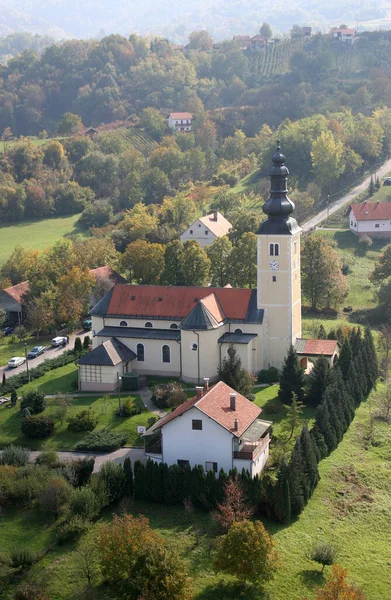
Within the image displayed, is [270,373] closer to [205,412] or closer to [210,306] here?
[210,306]

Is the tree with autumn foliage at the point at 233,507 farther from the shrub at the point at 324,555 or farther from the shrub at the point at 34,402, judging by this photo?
the shrub at the point at 34,402

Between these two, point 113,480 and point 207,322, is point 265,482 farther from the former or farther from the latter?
point 207,322

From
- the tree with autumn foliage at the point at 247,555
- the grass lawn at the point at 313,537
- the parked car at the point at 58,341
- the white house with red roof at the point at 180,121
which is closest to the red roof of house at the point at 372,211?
the parked car at the point at 58,341

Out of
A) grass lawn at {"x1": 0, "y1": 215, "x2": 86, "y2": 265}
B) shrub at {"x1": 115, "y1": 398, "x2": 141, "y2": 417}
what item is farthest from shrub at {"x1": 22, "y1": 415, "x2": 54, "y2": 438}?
grass lawn at {"x1": 0, "y1": 215, "x2": 86, "y2": 265}

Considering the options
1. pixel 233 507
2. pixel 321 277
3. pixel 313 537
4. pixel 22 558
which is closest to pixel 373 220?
pixel 321 277

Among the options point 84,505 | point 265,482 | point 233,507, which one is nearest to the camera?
point 233,507

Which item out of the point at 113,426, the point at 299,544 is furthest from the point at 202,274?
the point at 299,544
